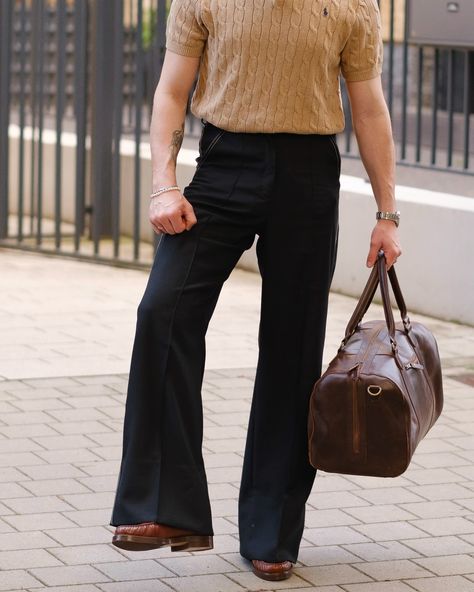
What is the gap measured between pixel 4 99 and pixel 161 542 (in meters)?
6.88

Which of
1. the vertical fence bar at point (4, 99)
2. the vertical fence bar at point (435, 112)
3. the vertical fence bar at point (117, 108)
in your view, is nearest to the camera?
the vertical fence bar at point (435, 112)

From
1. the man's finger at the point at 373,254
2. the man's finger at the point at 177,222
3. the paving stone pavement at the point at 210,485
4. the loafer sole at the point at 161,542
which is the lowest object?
the paving stone pavement at the point at 210,485

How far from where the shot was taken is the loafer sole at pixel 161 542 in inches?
149

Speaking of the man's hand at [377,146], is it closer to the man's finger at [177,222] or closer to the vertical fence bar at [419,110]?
the man's finger at [177,222]

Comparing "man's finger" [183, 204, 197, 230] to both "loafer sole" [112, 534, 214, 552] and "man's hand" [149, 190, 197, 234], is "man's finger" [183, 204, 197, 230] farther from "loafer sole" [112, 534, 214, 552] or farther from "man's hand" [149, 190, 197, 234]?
"loafer sole" [112, 534, 214, 552]

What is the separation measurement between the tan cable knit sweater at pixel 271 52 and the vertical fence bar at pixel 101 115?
239 inches

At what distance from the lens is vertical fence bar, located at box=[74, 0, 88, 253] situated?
9.87 m

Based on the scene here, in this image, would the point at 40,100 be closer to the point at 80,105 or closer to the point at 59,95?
the point at 59,95

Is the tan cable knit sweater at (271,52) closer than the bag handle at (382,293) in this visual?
Yes

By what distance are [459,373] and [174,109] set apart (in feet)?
10.4

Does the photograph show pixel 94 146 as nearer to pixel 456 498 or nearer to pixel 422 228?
pixel 422 228

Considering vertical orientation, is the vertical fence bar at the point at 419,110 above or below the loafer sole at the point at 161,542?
above

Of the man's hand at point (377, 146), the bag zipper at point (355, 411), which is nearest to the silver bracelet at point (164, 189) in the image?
the man's hand at point (377, 146)

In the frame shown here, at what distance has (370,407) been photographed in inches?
150
